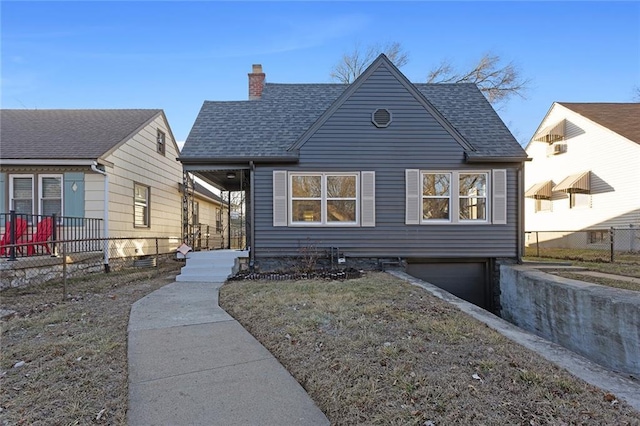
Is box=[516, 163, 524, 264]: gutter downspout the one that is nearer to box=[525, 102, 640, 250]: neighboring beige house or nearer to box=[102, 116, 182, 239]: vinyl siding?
box=[525, 102, 640, 250]: neighboring beige house

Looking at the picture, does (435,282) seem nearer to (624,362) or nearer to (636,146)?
(624,362)

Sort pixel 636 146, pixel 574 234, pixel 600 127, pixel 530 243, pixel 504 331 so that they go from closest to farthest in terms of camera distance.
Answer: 1. pixel 504 331
2. pixel 636 146
3. pixel 600 127
4. pixel 574 234
5. pixel 530 243

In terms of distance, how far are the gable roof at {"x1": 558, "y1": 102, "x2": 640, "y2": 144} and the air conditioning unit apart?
5.53 feet

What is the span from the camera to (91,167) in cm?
945

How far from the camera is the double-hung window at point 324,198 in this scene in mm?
9469

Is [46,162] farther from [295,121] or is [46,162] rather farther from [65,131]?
[295,121]

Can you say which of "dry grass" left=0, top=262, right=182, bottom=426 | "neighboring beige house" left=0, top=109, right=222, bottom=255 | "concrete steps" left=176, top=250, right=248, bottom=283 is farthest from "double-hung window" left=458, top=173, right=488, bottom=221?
"neighboring beige house" left=0, top=109, right=222, bottom=255

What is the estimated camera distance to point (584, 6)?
11.3m

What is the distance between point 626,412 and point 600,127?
1692cm

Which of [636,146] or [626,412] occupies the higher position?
[636,146]

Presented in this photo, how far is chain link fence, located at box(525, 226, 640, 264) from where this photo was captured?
37.1 feet

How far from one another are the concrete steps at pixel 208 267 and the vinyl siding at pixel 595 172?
15.1 m

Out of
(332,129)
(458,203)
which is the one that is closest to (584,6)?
(458,203)

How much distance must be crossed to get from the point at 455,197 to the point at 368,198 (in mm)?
2361
